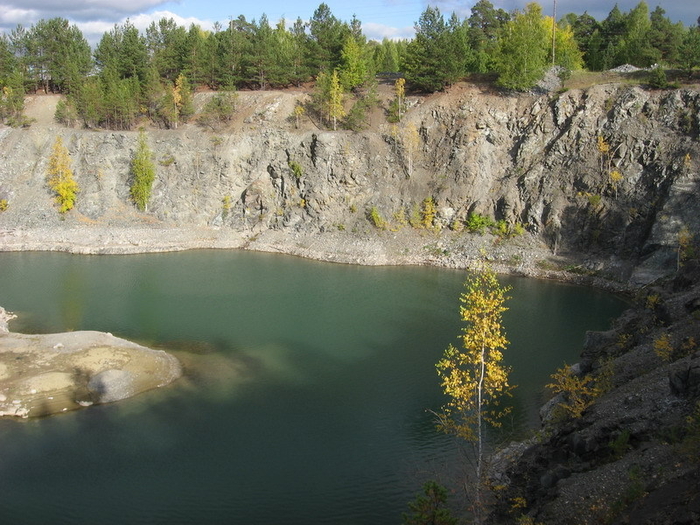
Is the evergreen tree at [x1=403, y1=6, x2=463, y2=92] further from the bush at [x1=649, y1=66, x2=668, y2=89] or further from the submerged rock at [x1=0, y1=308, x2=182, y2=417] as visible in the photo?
the submerged rock at [x1=0, y1=308, x2=182, y2=417]

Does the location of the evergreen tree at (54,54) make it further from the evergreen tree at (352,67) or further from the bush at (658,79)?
the bush at (658,79)

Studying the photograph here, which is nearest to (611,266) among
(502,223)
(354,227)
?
(502,223)

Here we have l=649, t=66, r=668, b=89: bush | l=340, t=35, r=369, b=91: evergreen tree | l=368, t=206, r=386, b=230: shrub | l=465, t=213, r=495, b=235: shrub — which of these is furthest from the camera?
l=340, t=35, r=369, b=91: evergreen tree

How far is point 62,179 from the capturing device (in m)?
70.5

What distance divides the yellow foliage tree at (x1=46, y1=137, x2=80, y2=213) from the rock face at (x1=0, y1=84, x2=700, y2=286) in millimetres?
1217

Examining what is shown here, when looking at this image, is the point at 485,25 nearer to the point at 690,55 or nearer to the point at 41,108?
the point at 690,55

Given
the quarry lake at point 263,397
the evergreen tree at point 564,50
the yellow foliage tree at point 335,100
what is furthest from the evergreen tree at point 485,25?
the quarry lake at point 263,397

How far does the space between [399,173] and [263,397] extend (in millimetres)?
44958

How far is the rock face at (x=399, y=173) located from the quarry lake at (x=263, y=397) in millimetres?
10555

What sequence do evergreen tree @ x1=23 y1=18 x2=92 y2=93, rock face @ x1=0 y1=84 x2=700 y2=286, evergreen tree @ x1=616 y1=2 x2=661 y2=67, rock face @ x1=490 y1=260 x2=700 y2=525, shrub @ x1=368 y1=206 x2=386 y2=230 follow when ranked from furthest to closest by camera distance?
evergreen tree @ x1=23 y1=18 x2=92 y2=93 → evergreen tree @ x1=616 y1=2 x2=661 y2=67 → shrub @ x1=368 y1=206 x2=386 y2=230 → rock face @ x1=0 y1=84 x2=700 y2=286 → rock face @ x1=490 y1=260 x2=700 y2=525

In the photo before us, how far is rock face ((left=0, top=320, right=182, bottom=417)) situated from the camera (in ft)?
98.7

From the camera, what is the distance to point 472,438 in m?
20.4

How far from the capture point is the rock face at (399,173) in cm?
5825

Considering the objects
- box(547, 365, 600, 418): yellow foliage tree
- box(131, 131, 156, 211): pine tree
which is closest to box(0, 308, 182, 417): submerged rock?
box(547, 365, 600, 418): yellow foliage tree
